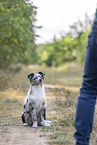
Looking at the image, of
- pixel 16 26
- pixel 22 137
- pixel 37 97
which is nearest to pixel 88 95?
pixel 22 137

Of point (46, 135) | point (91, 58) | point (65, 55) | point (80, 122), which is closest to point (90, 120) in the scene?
point (80, 122)

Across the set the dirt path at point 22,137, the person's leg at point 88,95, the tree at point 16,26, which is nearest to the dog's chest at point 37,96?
the dirt path at point 22,137

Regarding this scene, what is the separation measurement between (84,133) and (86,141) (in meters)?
0.09

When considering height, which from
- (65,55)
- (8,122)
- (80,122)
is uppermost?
(80,122)

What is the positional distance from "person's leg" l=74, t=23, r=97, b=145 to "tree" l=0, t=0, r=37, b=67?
6783mm

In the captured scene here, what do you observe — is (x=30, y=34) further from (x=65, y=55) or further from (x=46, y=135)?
(x=65, y=55)

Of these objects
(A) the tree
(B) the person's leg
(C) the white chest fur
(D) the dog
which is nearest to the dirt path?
(D) the dog

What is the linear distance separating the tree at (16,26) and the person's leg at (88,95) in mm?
6783

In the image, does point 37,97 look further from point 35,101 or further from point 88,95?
point 88,95

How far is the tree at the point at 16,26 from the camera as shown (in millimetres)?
9444

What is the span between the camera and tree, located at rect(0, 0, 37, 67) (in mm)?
9444

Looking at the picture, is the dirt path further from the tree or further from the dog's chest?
the tree

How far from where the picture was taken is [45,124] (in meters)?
4.77

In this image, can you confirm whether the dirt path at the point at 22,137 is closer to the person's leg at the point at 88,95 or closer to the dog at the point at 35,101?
the dog at the point at 35,101
